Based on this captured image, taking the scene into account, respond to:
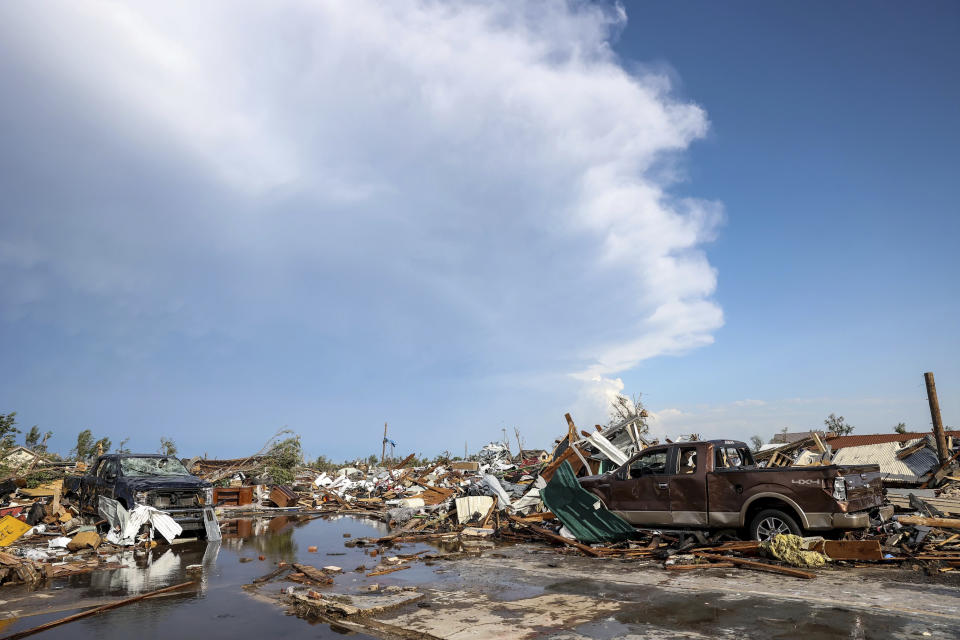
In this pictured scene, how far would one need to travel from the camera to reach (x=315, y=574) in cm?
862

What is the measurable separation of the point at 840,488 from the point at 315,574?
8.09 m

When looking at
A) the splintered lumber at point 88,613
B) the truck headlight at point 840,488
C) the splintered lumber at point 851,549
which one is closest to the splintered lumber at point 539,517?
the splintered lumber at point 851,549

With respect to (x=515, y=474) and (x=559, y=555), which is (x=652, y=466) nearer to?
(x=559, y=555)

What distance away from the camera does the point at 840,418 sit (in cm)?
5388

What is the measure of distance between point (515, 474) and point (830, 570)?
13580 millimetres

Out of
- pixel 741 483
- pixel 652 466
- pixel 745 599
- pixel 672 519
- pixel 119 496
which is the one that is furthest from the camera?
pixel 119 496

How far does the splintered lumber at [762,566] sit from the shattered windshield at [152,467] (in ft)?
40.4

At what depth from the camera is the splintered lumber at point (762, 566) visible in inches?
296

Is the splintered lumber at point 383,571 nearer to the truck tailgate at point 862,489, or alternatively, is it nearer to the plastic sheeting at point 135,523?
the plastic sheeting at point 135,523

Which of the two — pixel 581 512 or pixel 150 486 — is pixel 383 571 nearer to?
pixel 581 512

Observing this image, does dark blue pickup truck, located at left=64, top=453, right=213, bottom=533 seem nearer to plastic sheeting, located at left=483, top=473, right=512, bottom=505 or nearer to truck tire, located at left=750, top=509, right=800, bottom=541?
plastic sheeting, located at left=483, top=473, right=512, bottom=505

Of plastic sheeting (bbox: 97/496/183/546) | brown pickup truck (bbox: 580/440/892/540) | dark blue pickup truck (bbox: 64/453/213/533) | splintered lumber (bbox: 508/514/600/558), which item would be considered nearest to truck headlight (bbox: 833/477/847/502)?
brown pickup truck (bbox: 580/440/892/540)

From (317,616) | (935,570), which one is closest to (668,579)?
(935,570)

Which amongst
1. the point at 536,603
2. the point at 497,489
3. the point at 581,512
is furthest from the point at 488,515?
the point at 536,603
